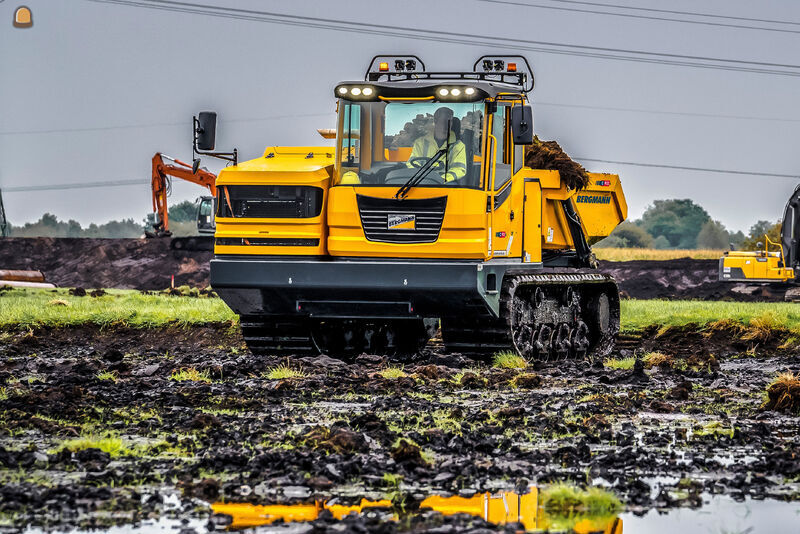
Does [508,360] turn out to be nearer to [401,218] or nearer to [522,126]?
[401,218]

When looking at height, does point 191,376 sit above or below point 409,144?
below

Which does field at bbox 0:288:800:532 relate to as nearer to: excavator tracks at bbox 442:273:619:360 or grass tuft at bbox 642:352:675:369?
grass tuft at bbox 642:352:675:369

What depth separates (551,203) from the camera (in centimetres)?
1938

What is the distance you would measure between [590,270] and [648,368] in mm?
4166

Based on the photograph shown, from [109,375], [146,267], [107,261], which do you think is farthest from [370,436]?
[107,261]

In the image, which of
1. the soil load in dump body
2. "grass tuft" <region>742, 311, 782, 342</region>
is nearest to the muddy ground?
"grass tuft" <region>742, 311, 782, 342</region>

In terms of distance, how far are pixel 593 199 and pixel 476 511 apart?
13765 millimetres

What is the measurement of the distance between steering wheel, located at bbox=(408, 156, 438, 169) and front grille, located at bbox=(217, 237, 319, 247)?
1.67 meters

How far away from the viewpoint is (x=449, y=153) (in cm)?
1675

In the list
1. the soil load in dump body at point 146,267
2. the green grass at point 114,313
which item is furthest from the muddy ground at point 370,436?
the soil load in dump body at point 146,267

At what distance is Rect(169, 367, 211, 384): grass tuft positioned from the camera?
15.9 m

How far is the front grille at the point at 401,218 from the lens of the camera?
16.4 m

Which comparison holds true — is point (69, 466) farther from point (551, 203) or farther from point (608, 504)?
point (551, 203)

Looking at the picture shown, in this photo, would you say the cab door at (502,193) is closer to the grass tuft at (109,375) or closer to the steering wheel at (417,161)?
the steering wheel at (417,161)
